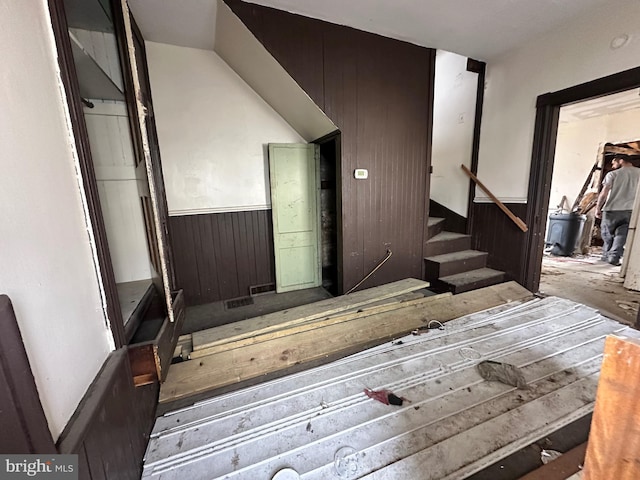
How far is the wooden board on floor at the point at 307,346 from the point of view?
179 centimetres

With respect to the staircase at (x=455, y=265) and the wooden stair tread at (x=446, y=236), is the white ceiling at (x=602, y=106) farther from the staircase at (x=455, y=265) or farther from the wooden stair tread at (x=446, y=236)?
the staircase at (x=455, y=265)

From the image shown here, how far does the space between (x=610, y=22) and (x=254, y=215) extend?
3871mm

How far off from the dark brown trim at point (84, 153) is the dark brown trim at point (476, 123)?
4.05m

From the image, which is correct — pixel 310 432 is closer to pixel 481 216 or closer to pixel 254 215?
pixel 254 215

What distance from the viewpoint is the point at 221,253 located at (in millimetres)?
3082

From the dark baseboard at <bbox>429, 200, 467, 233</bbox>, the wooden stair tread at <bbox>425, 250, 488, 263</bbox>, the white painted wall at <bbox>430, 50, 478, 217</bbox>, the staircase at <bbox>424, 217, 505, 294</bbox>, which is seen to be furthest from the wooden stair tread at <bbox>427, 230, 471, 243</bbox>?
the white painted wall at <bbox>430, 50, 478, 217</bbox>

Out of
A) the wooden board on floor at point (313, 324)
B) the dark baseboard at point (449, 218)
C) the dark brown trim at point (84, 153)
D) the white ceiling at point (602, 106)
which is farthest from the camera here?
the white ceiling at point (602, 106)

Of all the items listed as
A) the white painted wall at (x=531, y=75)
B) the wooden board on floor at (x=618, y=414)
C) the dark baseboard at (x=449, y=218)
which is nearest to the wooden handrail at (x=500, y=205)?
the white painted wall at (x=531, y=75)

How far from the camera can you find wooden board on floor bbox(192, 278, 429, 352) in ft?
7.06

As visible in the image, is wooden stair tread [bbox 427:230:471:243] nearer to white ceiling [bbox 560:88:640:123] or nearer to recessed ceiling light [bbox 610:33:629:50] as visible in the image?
recessed ceiling light [bbox 610:33:629:50]

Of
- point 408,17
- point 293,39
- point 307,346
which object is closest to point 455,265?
point 307,346

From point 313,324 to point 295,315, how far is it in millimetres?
242

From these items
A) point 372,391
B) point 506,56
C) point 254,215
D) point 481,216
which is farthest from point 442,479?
point 506,56

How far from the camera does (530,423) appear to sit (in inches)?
55.5
